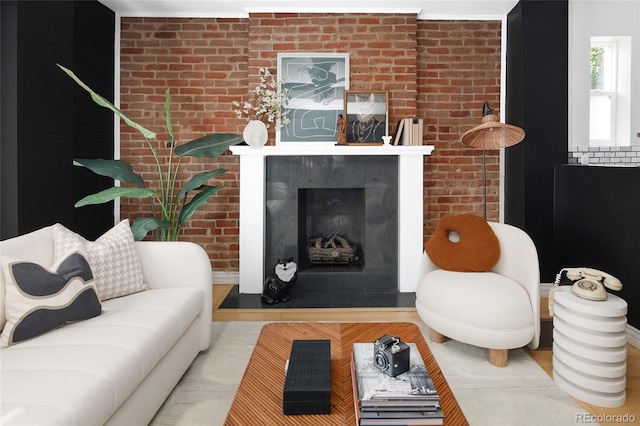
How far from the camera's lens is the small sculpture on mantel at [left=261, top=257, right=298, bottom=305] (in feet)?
12.3

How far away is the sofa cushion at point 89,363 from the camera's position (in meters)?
1.28

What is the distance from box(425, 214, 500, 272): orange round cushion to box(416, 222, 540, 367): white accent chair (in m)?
0.06

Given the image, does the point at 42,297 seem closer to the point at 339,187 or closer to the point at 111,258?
the point at 111,258

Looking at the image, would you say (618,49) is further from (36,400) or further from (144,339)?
(36,400)

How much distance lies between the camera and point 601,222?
10.4 feet

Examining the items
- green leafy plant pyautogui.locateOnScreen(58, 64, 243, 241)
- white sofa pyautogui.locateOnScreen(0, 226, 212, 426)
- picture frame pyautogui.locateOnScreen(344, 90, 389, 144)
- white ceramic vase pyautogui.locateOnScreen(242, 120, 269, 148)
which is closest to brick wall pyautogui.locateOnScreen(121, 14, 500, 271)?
picture frame pyautogui.locateOnScreen(344, 90, 389, 144)

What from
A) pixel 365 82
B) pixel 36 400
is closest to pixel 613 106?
pixel 365 82

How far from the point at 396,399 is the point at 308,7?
3.84 metres

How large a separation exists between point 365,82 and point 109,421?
11.9ft

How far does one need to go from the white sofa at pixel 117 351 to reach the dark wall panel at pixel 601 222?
281cm

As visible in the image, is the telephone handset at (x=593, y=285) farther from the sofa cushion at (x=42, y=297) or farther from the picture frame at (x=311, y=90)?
the picture frame at (x=311, y=90)

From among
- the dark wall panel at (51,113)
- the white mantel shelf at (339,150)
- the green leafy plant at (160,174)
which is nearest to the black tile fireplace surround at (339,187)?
the white mantel shelf at (339,150)

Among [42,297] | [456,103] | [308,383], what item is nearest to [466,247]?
[308,383]

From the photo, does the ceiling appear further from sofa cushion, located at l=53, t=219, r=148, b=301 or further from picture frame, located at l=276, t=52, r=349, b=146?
sofa cushion, located at l=53, t=219, r=148, b=301
